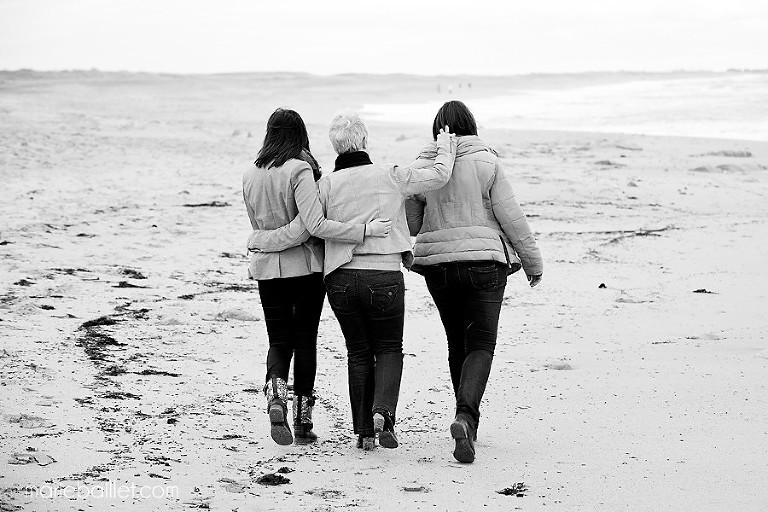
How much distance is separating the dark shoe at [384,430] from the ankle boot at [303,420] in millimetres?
355

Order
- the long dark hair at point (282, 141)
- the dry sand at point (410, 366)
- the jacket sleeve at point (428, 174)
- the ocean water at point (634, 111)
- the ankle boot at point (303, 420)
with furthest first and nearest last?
the ocean water at point (634, 111)
the ankle boot at point (303, 420)
the long dark hair at point (282, 141)
the jacket sleeve at point (428, 174)
the dry sand at point (410, 366)

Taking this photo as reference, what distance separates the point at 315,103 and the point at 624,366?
30921 millimetres

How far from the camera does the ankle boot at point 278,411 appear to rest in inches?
176

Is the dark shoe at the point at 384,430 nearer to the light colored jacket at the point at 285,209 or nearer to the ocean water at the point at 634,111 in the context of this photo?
the light colored jacket at the point at 285,209

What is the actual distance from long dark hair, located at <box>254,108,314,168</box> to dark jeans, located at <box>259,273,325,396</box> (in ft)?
1.78

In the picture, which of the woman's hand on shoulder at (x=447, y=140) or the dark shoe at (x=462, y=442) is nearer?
the dark shoe at (x=462, y=442)

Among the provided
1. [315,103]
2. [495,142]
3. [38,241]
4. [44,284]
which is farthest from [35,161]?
[315,103]

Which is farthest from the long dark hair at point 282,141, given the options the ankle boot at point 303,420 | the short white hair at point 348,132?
the ankle boot at point 303,420

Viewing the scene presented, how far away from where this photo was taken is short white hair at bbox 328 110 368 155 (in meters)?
4.45

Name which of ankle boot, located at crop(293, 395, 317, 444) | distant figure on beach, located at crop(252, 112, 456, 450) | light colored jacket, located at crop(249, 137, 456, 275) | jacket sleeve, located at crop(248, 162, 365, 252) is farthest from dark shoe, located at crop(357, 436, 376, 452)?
jacket sleeve, located at crop(248, 162, 365, 252)

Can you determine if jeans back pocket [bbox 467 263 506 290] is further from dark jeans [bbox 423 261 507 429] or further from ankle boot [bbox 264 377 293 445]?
ankle boot [bbox 264 377 293 445]

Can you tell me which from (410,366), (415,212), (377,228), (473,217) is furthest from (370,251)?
(410,366)

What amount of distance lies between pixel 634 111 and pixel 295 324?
26745mm

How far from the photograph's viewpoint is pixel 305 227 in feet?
14.6
